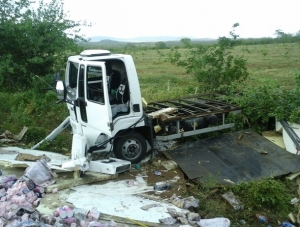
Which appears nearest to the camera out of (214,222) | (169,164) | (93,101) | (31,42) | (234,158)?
(214,222)

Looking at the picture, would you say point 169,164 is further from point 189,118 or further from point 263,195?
point 263,195

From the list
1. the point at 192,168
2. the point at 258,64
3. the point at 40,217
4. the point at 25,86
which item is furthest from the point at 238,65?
the point at 258,64

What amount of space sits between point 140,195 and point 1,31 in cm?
803

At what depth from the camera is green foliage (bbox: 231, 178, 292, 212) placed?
19.7 ft

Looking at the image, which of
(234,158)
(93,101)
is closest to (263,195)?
(234,158)

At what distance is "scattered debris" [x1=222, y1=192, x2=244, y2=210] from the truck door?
2.36 m

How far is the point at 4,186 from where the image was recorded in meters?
5.98

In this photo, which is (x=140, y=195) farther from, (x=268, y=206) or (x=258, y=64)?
(x=258, y=64)

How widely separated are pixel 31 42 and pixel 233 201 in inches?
326

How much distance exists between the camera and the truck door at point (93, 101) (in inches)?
258

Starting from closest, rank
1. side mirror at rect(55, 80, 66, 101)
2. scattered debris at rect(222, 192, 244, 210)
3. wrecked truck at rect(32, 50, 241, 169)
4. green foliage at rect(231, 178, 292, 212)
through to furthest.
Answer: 1. scattered debris at rect(222, 192, 244, 210)
2. green foliage at rect(231, 178, 292, 212)
3. wrecked truck at rect(32, 50, 241, 169)
4. side mirror at rect(55, 80, 66, 101)

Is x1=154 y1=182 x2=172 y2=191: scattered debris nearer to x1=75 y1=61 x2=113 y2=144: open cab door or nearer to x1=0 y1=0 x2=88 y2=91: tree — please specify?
x1=75 y1=61 x2=113 y2=144: open cab door

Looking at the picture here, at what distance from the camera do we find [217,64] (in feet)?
37.4

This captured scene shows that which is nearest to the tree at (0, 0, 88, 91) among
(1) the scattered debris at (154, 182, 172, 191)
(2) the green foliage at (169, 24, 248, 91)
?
(2) the green foliage at (169, 24, 248, 91)
